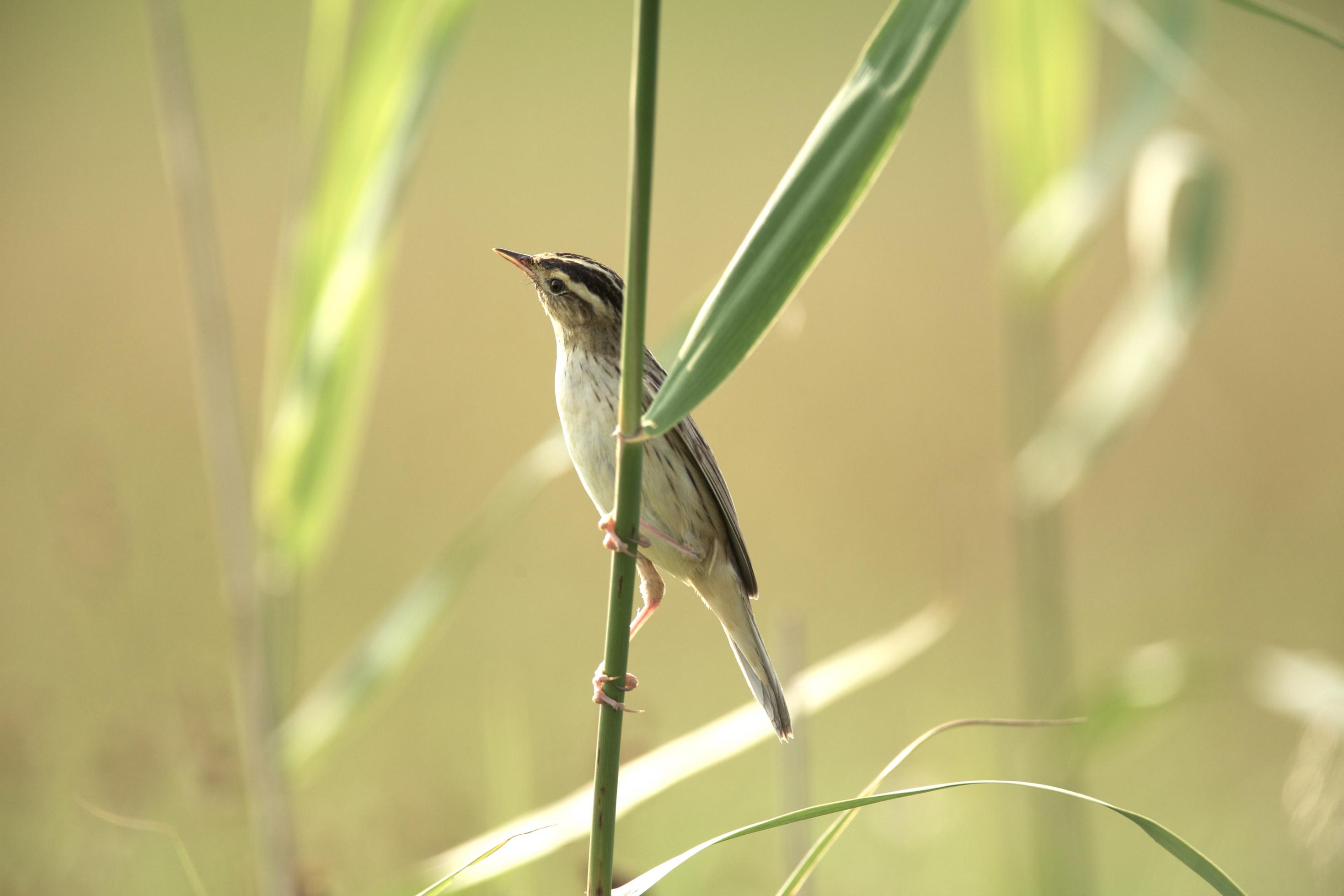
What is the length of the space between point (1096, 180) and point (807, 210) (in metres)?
1.40

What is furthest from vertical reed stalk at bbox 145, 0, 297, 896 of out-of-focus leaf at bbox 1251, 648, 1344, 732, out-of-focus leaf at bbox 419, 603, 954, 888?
out-of-focus leaf at bbox 1251, 648, 1344, 732

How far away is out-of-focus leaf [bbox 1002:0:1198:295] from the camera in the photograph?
6.47 feet

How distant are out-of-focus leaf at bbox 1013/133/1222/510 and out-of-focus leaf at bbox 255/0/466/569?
1499mm

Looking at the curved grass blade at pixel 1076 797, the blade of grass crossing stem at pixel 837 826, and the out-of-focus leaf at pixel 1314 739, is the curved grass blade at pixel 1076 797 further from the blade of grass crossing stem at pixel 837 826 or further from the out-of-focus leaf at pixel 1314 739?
the out-of-focus leaf at pixel 1314 739

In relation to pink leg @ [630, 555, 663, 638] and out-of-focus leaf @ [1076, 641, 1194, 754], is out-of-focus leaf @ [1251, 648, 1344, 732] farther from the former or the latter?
pink leg @ [630, 555, 663, 638]

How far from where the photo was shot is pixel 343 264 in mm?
1676

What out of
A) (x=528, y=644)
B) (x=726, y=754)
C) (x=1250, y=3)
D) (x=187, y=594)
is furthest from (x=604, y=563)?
(x=1250, y=3)

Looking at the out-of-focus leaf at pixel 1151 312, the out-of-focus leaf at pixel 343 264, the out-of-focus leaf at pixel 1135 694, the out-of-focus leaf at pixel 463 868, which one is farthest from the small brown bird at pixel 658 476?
the out-of-focus leaf at pixel 463 868

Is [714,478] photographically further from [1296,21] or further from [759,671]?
[1296,21]

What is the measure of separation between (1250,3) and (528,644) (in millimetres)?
5661

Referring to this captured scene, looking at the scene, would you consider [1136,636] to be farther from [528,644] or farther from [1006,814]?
[528,644]

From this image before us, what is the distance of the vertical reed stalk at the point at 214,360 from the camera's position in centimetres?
188

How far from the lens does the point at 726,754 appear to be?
149cm

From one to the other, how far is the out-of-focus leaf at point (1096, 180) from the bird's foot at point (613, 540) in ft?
3.55
